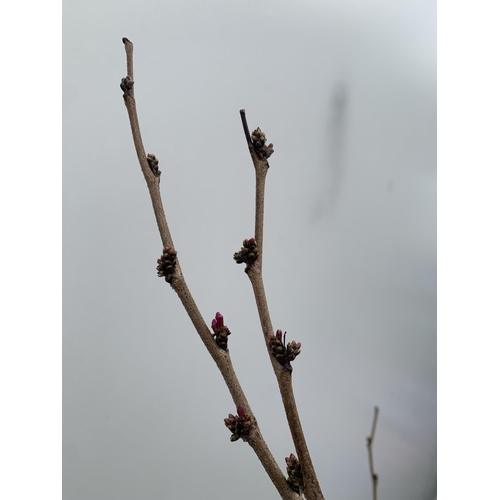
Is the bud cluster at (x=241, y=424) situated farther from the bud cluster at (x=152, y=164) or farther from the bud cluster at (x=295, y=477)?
the bud cluster at (x=152, y=164)

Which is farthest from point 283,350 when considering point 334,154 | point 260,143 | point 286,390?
point 334,154

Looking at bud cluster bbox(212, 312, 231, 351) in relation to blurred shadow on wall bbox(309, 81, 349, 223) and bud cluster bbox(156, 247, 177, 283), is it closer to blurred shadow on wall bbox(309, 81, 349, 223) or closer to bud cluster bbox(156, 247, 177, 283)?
bud cluster bbox(156, 247, 177, 283)

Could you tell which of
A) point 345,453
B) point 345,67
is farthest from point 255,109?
point 345,453

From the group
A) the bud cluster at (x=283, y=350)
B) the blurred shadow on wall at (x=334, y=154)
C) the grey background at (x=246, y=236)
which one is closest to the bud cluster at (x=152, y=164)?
the bud cluster at (x=283, y=350)

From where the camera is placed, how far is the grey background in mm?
696

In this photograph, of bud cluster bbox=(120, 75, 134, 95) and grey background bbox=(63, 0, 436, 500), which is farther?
grey background bbox=(63, 0, 436, 500)

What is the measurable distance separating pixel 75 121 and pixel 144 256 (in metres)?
0.21

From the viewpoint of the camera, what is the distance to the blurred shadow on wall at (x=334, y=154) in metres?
0.80

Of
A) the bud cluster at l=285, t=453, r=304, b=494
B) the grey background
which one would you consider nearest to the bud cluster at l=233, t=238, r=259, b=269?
the bud cluster at l=285, t=453, r=304, b=494

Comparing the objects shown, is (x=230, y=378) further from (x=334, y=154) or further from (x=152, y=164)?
(x=334, y=154)

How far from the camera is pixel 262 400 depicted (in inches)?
29.3

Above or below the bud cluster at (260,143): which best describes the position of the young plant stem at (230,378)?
below
